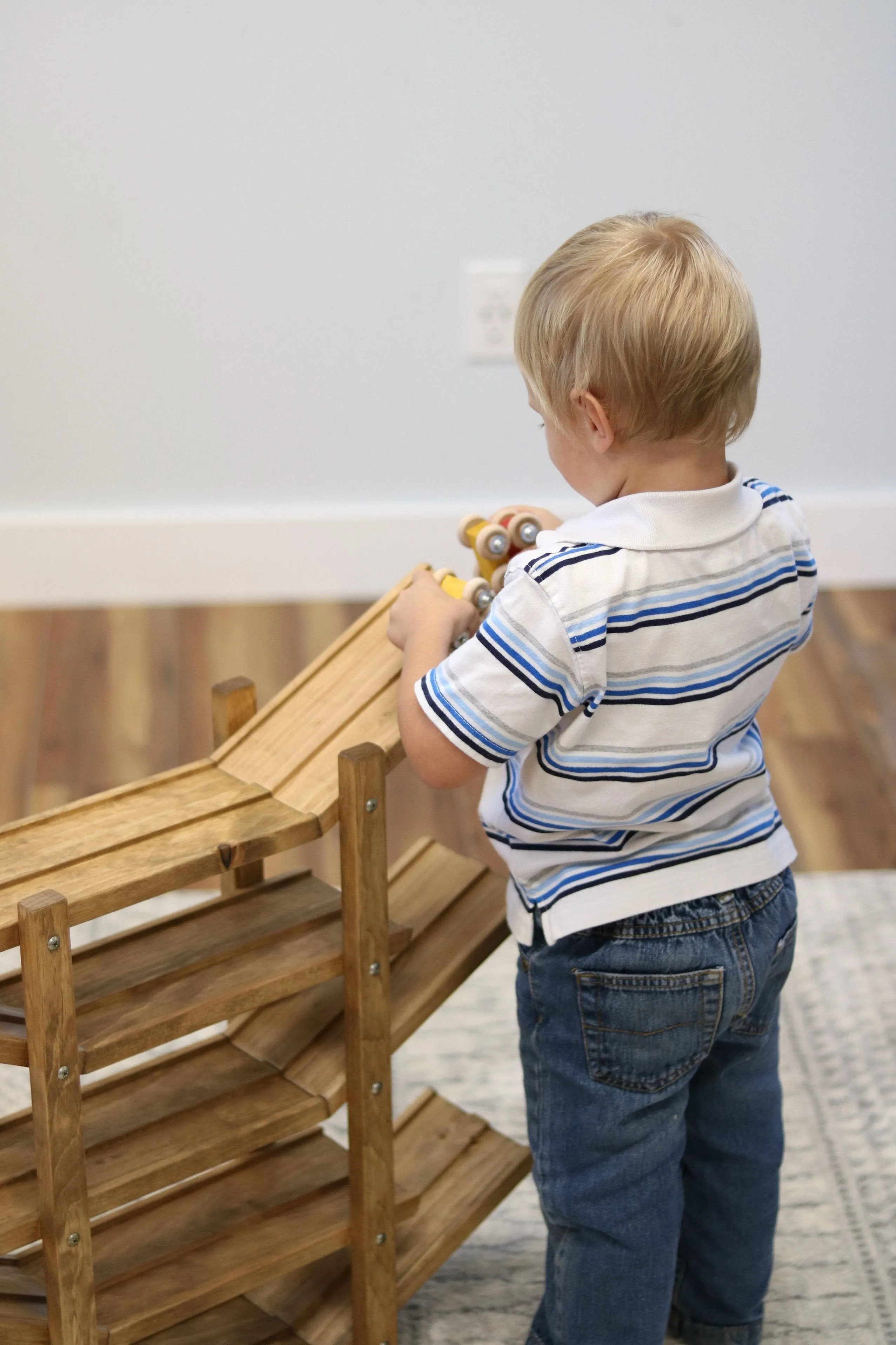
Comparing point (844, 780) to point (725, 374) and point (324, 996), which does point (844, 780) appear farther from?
point (725, 374)

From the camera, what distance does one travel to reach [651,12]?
2.16 metres

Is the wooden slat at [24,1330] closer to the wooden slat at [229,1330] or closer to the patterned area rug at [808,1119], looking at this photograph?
the wooden slat at [229,1330]

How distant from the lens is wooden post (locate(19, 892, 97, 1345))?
2.67 feet

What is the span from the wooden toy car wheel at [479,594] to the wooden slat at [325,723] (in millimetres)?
71

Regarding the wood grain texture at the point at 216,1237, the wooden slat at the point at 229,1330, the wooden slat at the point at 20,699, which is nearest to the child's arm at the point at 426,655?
the wood grain texture at the point at 216,1237

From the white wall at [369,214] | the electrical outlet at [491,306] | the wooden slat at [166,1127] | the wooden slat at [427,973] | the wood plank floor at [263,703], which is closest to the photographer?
the wooden slat at [166,1127]

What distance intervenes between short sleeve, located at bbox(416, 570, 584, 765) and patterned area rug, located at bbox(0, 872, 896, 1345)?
61 cm

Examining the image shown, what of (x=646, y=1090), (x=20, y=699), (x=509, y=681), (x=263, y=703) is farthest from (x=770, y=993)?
(x=20, y=699)

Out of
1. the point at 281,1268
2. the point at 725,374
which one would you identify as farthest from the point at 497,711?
the point at 281,1268

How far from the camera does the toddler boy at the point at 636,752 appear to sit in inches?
33.5

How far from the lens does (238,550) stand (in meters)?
2.44

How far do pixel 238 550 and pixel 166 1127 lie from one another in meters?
1.55

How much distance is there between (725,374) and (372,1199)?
2.02 feet

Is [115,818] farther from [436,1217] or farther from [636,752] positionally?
[436,1217]
